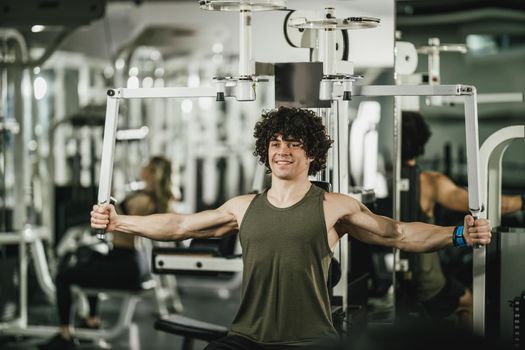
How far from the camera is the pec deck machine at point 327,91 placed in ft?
8.81

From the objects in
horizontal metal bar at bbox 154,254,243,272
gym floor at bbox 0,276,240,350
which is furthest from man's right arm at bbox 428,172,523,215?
gym floor at bbox 0,276,240,350

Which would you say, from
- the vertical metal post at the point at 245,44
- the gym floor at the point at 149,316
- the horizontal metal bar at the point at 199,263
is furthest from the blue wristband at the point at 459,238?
the gym floor at the point at 149,316

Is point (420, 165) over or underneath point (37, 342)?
over

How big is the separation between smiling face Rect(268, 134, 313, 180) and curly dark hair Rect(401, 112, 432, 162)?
1.10m

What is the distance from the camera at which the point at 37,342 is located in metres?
5.11

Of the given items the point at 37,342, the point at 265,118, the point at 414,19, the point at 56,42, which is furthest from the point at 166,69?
the point at 265,118

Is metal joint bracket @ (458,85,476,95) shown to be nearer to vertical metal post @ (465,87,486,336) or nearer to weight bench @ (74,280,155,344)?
vertical metal post @ (465,87,486,336)

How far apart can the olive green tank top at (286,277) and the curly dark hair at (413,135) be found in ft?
3.86

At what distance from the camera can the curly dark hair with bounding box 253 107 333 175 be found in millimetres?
2744

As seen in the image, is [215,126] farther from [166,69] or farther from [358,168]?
[358,168]

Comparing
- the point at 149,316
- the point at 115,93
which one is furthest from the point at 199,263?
the point at 149,316

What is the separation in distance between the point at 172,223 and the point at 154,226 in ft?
0.21

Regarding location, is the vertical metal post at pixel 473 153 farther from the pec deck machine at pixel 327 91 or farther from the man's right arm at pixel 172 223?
the man's right arm at pixel 172 223

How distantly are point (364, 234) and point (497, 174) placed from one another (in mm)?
804
